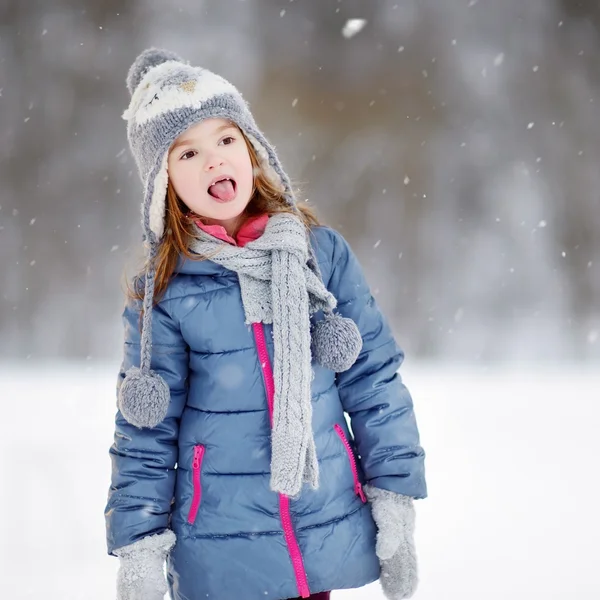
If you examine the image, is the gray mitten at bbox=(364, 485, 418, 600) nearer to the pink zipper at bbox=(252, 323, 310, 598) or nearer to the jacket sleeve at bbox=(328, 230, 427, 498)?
the jacket sleeve at bbox=(328, 230, 427, 498)

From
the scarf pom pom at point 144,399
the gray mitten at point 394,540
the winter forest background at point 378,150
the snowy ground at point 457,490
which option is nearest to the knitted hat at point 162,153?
the scarf pom pom at point 144,399

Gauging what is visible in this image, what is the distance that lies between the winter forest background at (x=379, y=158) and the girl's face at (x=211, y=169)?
2.49 m

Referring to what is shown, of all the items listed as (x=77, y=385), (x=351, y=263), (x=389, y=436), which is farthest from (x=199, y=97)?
(x=77, y=385)

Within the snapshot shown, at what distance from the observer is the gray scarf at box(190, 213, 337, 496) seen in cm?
96

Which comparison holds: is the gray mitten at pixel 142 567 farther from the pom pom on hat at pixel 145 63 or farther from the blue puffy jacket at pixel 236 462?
the pom pom on hat at pixel 145 63

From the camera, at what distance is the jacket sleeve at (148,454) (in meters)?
1.02

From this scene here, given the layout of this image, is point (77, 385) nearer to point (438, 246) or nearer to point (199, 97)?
point (438, 246)

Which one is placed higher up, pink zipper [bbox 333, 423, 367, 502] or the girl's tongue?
the girl's tongue

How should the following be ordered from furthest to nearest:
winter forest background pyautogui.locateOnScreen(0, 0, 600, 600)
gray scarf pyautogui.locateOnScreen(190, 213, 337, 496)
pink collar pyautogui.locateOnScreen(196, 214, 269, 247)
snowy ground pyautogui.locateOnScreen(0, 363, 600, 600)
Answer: winter forest background pyautogui.locateOnScreen(0, 0, 600, 600) < snowy ground pyautogui.locateOnScreen(0, 363, 600, 600) < pink collar pyautogui.locateOnScreen(196, 214, 269, 247) < gray scarf pyautogui.locateOnScreen(190, 213, 337, 496)

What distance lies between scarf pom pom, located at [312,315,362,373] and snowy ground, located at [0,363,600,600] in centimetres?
79

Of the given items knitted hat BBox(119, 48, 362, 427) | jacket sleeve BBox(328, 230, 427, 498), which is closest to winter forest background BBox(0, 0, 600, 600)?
jacket sleeve BBox(328, 230, 427, 498)

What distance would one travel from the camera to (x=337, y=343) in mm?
1013

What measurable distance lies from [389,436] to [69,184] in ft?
10.2

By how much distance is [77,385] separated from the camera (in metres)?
3.28
